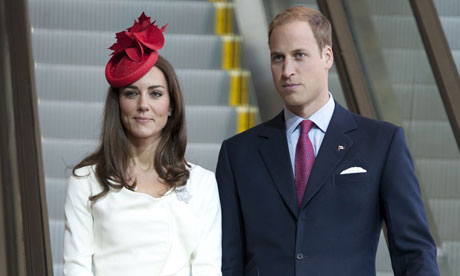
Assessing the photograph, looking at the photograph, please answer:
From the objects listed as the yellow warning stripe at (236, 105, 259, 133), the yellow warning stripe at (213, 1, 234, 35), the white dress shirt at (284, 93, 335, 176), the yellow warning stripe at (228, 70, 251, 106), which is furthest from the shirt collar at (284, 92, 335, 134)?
the yellow warning stripe at (213, 1, 234, 35)

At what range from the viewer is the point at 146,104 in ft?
8.95

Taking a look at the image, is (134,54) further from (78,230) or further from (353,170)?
(353,170)

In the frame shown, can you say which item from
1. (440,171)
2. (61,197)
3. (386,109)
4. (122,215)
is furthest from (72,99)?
(122,215)

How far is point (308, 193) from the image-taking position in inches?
106

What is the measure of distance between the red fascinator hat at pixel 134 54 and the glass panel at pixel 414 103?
156 centimetres

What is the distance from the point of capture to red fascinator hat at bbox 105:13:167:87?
9.00 feet

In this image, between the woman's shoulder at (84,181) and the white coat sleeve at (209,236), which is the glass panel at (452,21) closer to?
the white coat sleeve at (209,236)

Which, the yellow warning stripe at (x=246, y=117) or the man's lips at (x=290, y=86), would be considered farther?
the yellow warning stripe at (x=246, y=117)

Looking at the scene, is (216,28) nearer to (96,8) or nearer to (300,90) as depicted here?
(96,8)

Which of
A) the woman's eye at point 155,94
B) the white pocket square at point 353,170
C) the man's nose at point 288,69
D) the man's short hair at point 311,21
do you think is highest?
the man's short hair at point 311,21

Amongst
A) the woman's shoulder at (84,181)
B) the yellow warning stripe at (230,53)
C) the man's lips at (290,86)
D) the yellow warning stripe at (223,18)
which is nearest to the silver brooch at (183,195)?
the woman's shoulder at (84,181)

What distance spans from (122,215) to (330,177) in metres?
0.69

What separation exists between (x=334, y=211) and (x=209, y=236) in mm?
419

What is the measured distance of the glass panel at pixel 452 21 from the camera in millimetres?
4125
